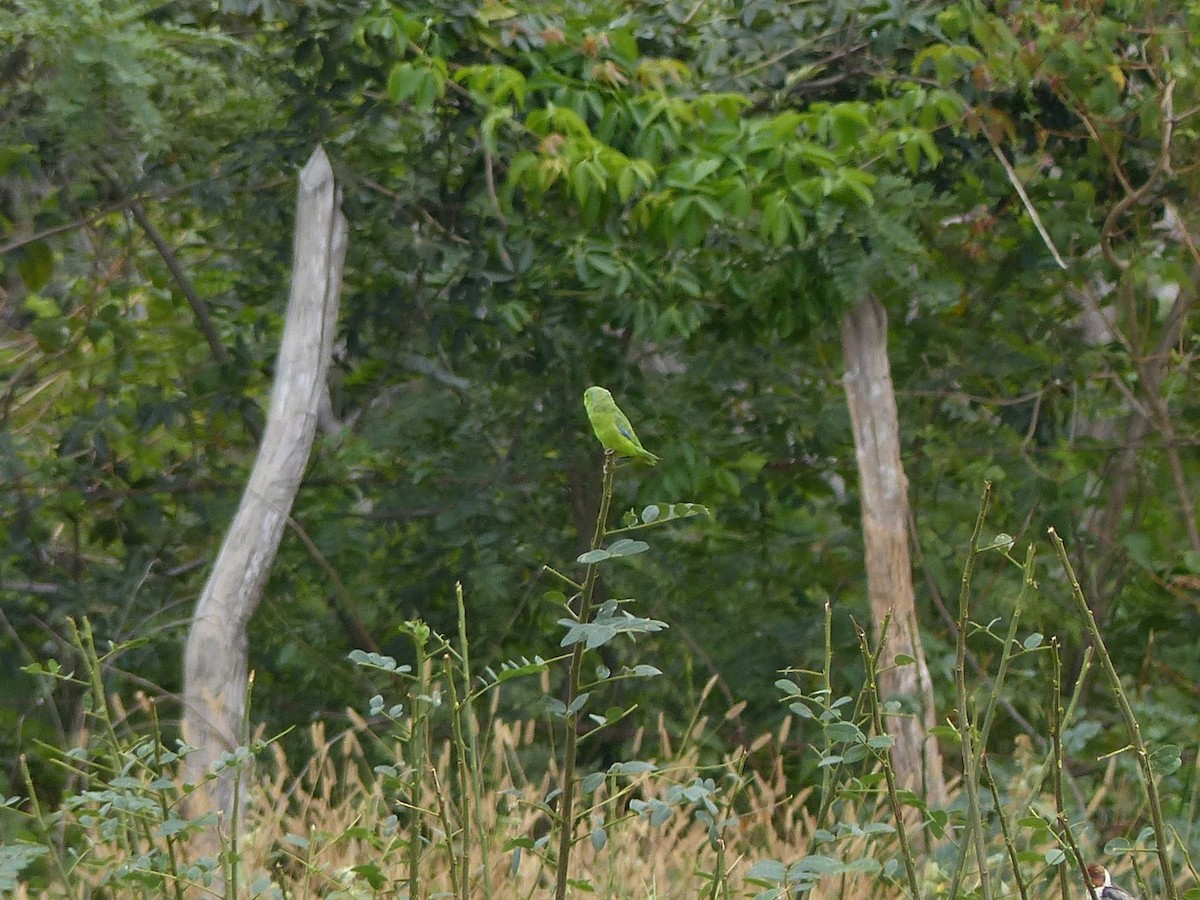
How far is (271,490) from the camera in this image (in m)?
3.60

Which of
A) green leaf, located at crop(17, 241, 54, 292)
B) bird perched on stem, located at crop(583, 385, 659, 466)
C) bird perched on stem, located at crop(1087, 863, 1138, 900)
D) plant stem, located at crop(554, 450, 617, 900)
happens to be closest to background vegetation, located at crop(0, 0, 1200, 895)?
green leaf, located at crop(17, 241, 54, 292)

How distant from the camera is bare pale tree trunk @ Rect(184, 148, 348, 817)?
3.44 m

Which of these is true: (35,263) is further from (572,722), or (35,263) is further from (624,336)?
(572,722)

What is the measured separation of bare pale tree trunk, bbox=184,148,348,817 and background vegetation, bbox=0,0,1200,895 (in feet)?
1.19

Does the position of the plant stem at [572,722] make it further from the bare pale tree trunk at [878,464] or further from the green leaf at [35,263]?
the green leaf at [35,263]

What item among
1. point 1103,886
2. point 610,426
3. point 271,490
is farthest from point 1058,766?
point 271,490

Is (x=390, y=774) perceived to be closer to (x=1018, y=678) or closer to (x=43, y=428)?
(x=43, y=428)

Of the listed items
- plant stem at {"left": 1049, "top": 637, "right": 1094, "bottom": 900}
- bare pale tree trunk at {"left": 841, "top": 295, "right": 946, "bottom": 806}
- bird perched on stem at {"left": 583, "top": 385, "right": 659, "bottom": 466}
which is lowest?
bare pale tree trunk at {"left": 841, "top": 295, "right": 946, "bottom": 806}

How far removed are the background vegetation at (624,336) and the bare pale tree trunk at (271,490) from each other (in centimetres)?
36

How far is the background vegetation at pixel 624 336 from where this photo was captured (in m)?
4.01

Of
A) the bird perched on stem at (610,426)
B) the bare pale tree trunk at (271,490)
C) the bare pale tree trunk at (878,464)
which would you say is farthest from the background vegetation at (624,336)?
the bird perched on stem at (610,426)

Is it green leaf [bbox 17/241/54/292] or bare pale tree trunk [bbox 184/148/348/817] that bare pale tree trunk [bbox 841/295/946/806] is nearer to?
→ bare pale tree trunk [bbox 184/148/348/817]

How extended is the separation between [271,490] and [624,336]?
1525 millimetres

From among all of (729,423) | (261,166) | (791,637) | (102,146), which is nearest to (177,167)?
(261,166)
